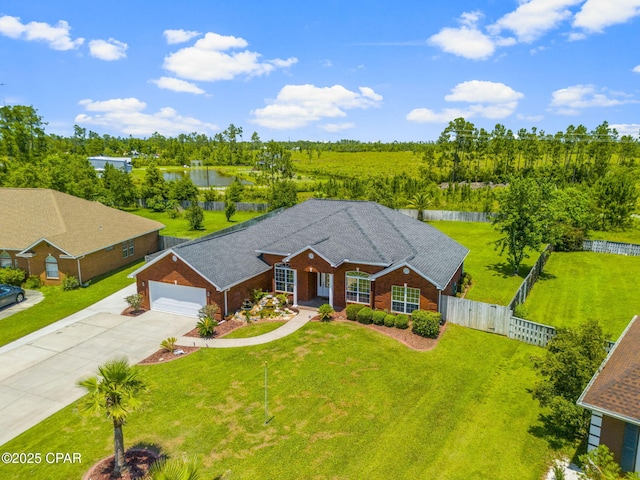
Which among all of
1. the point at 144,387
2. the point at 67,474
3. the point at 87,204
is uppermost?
the point at 87,204

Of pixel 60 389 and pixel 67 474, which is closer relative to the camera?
pixel 67 474

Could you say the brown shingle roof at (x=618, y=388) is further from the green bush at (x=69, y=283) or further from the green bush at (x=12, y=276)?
the green bush at (x=12, y=276)

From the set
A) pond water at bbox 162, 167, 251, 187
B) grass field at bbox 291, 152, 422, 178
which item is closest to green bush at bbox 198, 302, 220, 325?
grass field at bbox 291, 152, 422, 178

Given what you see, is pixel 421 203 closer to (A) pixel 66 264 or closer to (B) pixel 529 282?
(B) pixel 529 282

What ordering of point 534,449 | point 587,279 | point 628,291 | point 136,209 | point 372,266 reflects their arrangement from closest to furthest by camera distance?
point 534,449, point 372,266, point 628,291, point 587,279, point 136,209

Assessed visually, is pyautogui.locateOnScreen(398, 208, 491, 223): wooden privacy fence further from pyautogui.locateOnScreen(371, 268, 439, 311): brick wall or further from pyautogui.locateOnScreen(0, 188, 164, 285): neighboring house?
pyautogui.locateOnScreen(0, 188, 164, 285): neighboring house

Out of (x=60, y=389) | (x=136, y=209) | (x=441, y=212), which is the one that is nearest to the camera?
(x=60, y=389)

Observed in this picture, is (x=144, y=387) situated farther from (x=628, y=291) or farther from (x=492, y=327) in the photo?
(x=628, y=291)

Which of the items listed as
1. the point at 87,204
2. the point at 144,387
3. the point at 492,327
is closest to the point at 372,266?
the point at 492,327
